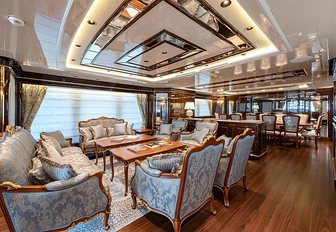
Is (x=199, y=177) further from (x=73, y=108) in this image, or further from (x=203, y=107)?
(x=203, y=107)

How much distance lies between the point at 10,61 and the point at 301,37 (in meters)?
5.26

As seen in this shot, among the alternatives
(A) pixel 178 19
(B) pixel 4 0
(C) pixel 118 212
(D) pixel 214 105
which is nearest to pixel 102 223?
(C) pixel 118 212

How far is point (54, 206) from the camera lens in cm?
143

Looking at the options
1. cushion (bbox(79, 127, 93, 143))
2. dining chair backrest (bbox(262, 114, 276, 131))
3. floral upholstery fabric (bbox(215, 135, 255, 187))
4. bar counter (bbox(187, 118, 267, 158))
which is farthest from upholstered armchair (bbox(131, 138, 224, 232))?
dining chair backrest (bbox(262, 114, 276, 131))

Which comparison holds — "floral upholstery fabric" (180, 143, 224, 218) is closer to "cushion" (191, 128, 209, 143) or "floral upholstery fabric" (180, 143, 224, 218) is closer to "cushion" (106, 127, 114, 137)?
"cushion" (191, 128, 209, 143)

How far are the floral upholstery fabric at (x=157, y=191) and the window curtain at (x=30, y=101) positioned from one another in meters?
4.32

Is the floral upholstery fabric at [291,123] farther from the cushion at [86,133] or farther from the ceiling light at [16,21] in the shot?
the ceiling light at [16,21]

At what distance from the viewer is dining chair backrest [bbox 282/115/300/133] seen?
5.32 meters

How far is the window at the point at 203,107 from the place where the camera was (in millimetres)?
9695

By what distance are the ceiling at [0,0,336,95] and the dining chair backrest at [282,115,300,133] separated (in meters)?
2.28

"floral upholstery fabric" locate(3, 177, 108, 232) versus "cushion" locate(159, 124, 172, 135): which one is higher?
"cushion" locate(159, 124, 172, 135)

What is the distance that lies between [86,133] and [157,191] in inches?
141

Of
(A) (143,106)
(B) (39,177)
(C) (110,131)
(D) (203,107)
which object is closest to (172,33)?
(B) (39,177)

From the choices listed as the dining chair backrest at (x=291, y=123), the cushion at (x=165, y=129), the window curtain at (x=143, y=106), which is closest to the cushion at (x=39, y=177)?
the cushion at (x=165, y=129)
